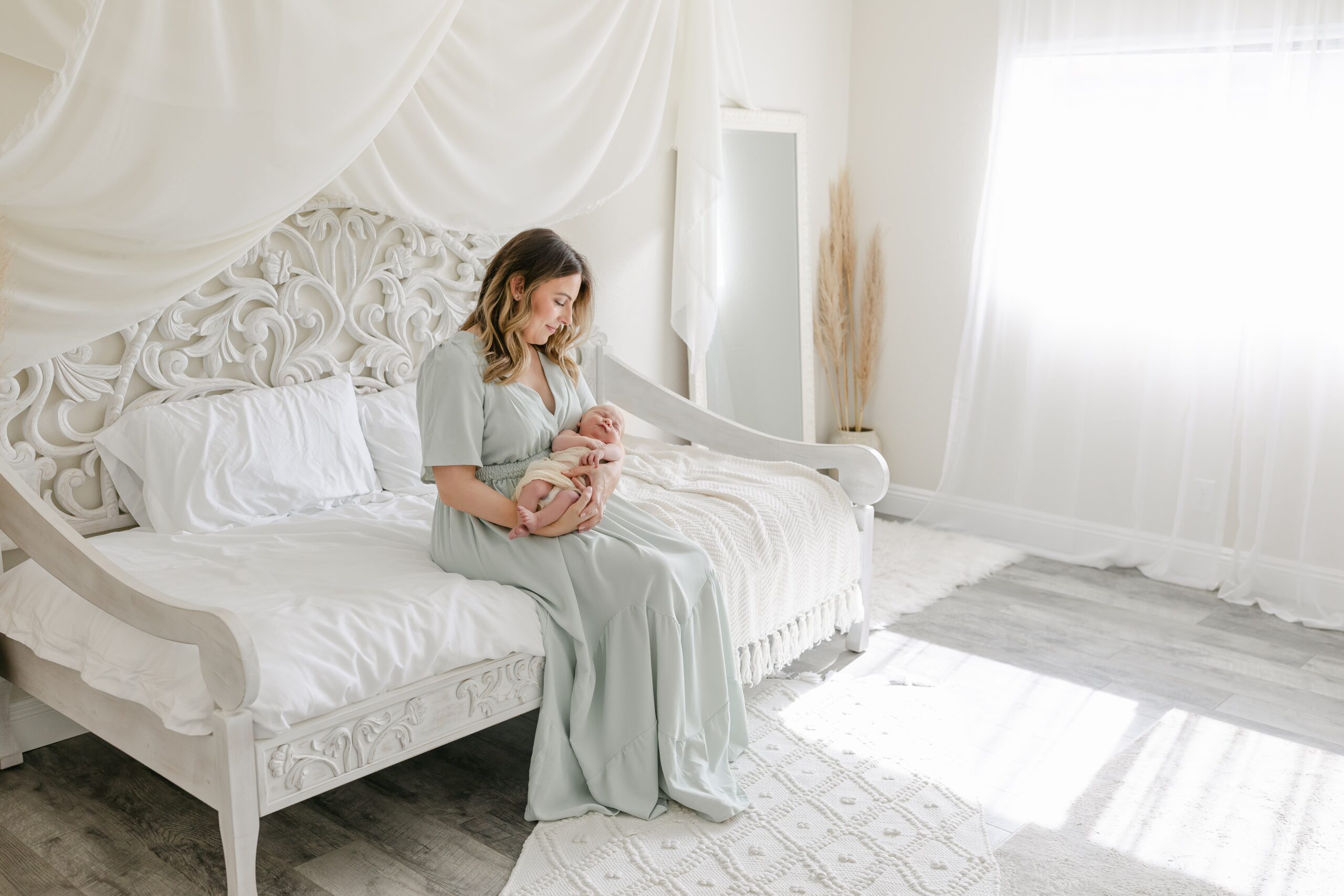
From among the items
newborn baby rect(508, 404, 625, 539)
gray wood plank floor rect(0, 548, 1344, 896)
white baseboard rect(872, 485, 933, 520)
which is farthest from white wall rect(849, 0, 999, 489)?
newborn baby rect(508, 404, 625, 539)

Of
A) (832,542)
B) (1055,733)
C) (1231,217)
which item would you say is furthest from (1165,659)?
(1231,217)

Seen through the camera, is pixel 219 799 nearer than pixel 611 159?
Yes

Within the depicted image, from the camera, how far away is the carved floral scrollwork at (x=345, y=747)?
186 cm

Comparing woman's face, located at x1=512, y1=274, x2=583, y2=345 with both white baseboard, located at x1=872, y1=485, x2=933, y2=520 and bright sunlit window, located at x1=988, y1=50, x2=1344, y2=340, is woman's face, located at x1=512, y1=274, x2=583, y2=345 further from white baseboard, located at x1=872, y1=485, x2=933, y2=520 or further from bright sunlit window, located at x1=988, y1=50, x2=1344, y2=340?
white baseboard, located at x1=872, y1=485, x2=933, y2=520

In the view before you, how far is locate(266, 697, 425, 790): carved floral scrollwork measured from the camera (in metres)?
1.86

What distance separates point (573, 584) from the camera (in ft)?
7.52

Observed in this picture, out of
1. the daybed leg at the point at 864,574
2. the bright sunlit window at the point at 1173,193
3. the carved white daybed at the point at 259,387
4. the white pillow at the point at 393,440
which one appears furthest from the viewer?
the bright sunlit window at the point at 1173,193

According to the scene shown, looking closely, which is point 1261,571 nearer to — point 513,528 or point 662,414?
point 662,414

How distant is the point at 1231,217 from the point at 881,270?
1377mm

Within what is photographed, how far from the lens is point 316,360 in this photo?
2990 mm

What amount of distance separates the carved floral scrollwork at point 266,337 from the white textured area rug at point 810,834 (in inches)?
54.4

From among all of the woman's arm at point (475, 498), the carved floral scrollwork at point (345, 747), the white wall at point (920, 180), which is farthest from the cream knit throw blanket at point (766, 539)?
the white wall at point (920, 180)

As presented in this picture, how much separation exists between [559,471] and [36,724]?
1.36m

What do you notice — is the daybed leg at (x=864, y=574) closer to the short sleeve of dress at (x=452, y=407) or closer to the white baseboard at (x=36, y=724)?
the short sleeve of dress at (x=452, y=407)
